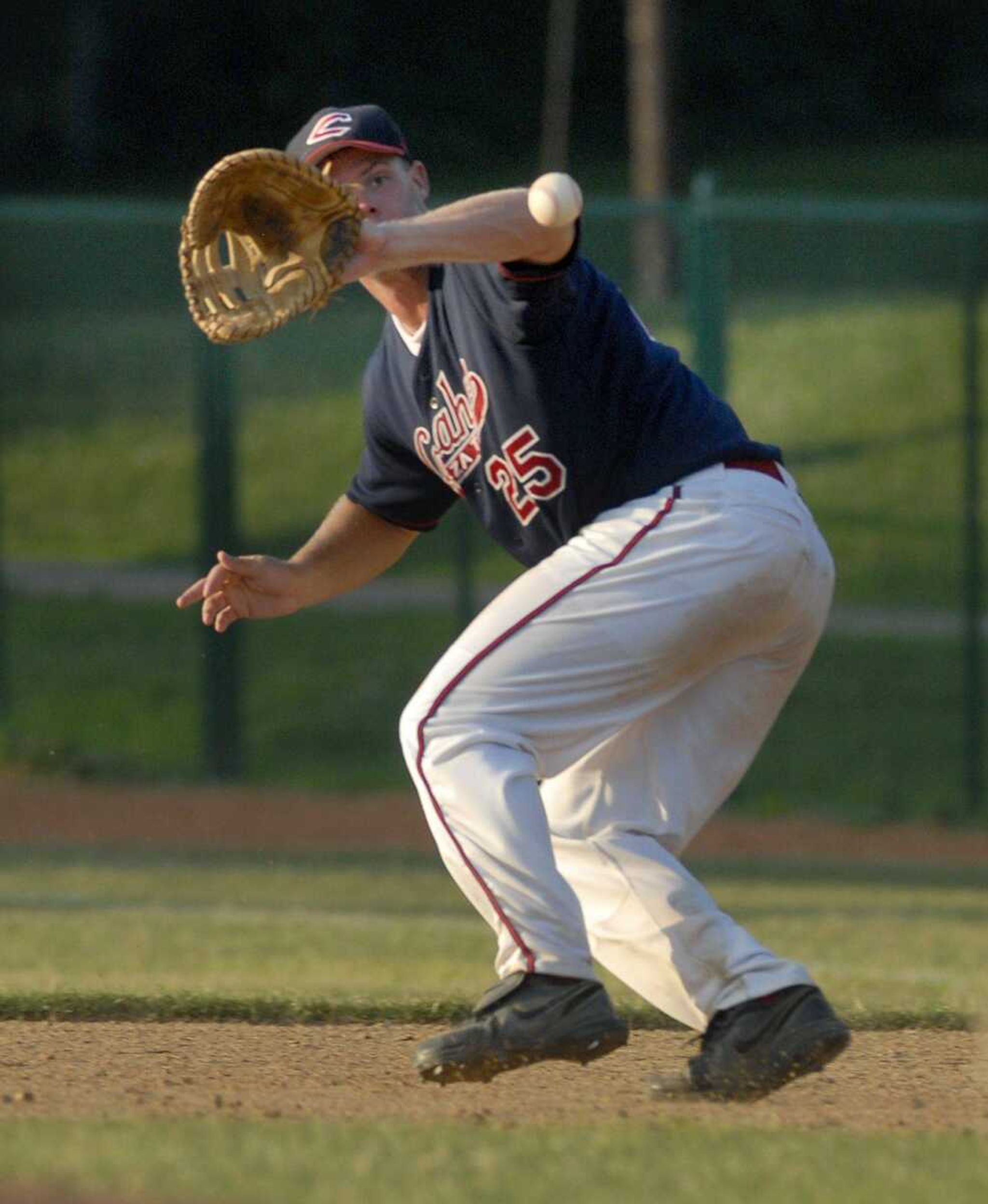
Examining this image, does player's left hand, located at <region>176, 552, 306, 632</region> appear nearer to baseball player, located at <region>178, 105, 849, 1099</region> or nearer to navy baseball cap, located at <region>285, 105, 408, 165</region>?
baseball player, located at <region>178, 105, 849, 1099</region>

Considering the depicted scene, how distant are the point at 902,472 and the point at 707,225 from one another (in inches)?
91.6

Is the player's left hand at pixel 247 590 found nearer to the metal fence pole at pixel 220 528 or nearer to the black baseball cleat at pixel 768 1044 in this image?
the black baseball cleat at pixel 768 1044

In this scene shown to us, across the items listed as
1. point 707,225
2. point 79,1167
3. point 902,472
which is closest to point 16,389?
point 707,225

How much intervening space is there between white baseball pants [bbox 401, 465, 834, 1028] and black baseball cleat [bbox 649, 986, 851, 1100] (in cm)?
4

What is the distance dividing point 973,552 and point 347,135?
24.0 ft

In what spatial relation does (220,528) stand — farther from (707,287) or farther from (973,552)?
(973,552)

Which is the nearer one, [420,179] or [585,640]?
[585,640]

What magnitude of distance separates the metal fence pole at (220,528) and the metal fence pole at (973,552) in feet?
11.7

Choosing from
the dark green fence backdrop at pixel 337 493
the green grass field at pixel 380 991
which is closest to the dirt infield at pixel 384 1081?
the green grass field at pixel 380 991

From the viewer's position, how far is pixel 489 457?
14.7 ft

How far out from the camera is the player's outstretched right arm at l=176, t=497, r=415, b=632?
195 inches

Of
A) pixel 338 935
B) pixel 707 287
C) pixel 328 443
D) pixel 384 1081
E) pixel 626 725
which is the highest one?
pixel 707 287

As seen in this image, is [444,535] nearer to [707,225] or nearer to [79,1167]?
[707,225]

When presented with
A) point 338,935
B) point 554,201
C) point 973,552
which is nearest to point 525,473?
point 554,201
